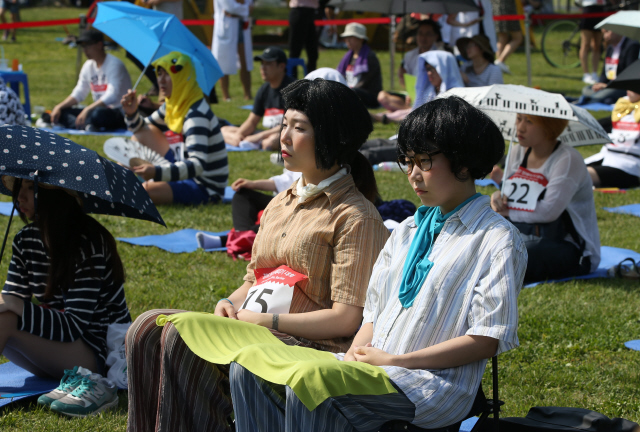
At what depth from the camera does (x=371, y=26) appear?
20.7 metres

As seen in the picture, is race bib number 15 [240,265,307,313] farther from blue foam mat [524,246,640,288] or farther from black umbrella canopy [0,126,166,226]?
blue foam mat [524,246,640,288]

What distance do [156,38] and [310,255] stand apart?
518cm

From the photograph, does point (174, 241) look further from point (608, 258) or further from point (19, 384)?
point (608, 258)

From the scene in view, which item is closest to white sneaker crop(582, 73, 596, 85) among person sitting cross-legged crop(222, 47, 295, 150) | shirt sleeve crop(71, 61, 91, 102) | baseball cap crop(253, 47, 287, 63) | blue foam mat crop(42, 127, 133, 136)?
person sitting cross-legged crop(222, 47, 295, 150)

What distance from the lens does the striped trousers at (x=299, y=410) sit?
6.91ft

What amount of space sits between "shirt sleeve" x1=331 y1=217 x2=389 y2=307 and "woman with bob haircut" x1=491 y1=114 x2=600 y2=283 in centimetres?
255

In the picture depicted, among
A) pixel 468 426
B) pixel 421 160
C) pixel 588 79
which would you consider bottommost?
pixel 588 79

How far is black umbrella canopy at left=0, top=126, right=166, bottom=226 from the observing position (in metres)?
2.98

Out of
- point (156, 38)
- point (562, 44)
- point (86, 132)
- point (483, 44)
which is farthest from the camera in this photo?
point (562, 44)

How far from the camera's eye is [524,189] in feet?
17.2

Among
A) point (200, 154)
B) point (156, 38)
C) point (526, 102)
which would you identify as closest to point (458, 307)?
point (526, 102)

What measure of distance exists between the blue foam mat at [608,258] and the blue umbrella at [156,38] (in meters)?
3.66

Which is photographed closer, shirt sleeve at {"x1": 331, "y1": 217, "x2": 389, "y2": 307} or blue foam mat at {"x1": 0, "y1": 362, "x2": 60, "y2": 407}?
shirt sleeve at {"x1": 331, "y1": 217, "x2": 389, "y2": 307}

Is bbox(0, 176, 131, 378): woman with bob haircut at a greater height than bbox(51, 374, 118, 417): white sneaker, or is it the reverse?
bbox(0, 176, 131, 378): woman with bob haircut
